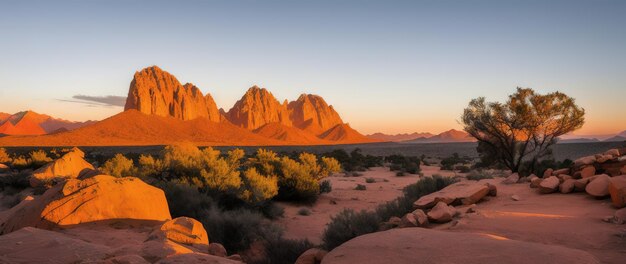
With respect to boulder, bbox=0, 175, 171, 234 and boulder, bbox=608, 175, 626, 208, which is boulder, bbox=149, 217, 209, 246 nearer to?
boulder, bbox=0, 175, 171, 234

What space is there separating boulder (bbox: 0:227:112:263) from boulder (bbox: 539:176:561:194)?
1095 centimetres

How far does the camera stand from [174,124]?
106m

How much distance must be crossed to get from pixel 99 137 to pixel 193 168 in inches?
3234

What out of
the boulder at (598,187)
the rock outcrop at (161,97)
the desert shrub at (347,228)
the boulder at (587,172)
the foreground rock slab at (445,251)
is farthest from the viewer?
the rock outcrop at (161,97)

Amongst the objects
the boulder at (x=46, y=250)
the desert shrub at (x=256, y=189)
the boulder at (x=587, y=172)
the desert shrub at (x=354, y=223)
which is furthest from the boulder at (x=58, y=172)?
the boulder at (x=587, y=172)

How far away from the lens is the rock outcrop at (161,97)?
4486 inches

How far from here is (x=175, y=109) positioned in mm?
121812

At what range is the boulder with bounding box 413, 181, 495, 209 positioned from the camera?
353 inches

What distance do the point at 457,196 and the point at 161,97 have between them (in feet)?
399

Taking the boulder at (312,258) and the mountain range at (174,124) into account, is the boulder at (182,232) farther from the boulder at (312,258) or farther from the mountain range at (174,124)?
the mountain range at (174,124)

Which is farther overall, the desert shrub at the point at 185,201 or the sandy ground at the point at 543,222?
the desert shrub at the point at 185,201

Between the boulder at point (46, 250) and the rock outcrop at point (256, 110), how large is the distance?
15585 cm

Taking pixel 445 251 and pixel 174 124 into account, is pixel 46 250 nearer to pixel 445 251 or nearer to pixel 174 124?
pixel 445 251

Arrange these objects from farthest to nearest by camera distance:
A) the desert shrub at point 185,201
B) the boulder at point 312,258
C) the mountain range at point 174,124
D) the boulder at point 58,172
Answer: the mountain range at point 174,124, the boulder at point 58,172, the desert shrub at point 185,201, the boulder at point 312,258
